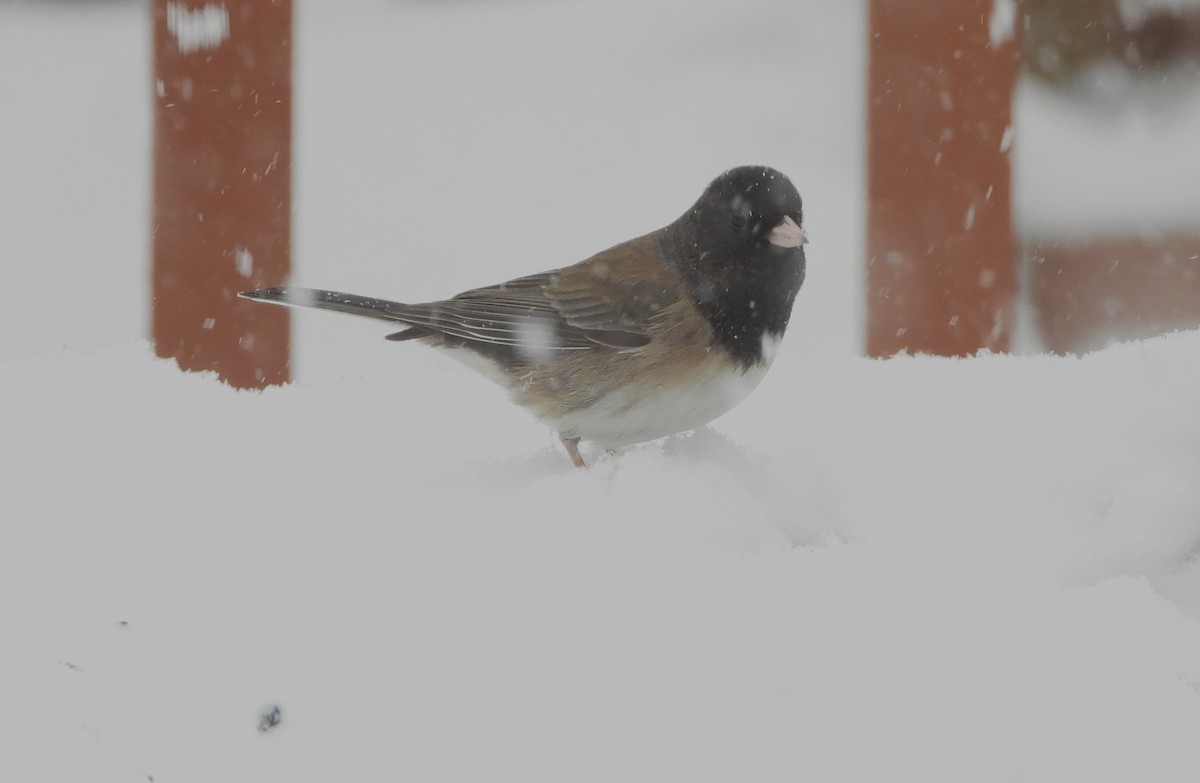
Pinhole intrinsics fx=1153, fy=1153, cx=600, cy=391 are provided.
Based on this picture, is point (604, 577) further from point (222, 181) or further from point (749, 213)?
point (222, 181)

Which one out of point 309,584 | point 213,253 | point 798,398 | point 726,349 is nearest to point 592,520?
point 309,584

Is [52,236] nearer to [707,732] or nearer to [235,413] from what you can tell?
[235,413]

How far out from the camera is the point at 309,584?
1.06m

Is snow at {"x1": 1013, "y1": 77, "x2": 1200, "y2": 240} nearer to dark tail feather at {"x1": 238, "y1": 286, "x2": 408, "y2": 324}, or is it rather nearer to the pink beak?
the pink beak

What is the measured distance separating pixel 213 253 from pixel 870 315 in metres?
1.27

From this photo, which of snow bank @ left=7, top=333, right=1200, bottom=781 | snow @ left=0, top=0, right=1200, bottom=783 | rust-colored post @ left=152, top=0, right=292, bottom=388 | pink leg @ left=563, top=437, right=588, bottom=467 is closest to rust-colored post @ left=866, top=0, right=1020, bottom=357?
snow @ left=0, top=0, right=1200, bottom=783

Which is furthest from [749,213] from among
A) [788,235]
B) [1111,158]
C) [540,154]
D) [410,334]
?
[1111,158]

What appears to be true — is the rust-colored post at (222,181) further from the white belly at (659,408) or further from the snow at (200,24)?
the white belly at (659,408)

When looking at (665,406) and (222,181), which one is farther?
(222,181)

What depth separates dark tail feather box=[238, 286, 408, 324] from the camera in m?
1.60

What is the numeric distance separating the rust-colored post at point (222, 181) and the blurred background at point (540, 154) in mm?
70

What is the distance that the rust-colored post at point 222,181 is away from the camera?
218 centimetres

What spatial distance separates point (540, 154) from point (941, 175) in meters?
0.83

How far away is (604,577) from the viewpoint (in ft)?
3.52
